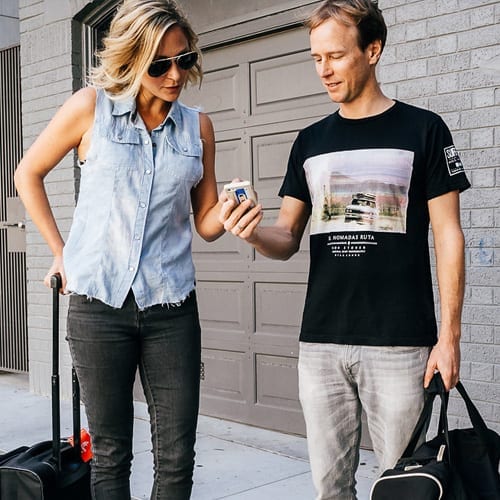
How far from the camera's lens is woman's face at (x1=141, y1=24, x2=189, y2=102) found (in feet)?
8.48

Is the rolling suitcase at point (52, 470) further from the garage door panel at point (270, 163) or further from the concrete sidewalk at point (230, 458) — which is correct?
the garage door panel at point (270, 163)

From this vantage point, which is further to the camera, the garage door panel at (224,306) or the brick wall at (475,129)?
the garage door panel at (224,306)

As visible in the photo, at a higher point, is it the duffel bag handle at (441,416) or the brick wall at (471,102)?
the brick wall at (471,102)

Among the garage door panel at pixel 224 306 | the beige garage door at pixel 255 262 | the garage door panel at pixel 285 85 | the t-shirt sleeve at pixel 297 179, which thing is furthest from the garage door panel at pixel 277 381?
the t-shirt sleeve at pixel 297 179

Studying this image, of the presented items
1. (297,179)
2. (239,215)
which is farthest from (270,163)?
(239,215)

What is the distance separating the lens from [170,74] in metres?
2.61

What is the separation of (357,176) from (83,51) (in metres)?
4.62

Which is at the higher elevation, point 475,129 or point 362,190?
point 475,129

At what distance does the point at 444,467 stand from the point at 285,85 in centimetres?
349

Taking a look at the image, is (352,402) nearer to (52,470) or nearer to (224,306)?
(52,470)

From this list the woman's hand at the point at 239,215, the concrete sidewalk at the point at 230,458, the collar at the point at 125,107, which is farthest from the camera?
the concrete sidewalk at the point at 230,458

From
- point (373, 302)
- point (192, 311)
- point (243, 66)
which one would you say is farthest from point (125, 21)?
point (243, 66)

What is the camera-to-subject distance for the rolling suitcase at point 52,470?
2797 mm

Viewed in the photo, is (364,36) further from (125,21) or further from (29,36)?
(29,36)
